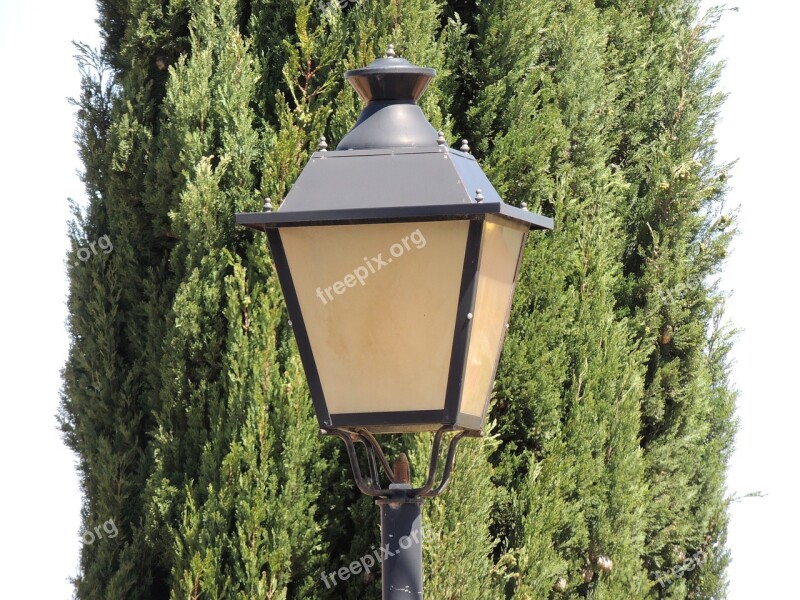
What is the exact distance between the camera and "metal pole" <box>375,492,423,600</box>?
8.72ft

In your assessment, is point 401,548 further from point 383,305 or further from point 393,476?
point 383,305

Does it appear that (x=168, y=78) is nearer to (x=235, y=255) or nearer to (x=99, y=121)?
(x=99, y=121)

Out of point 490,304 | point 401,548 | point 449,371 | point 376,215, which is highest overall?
point 376,215

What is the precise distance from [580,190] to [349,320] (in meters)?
4.05

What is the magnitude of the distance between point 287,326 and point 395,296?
2.59m

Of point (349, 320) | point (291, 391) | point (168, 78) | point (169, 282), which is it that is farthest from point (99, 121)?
point (349, 320)

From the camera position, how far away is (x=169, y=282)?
563cm

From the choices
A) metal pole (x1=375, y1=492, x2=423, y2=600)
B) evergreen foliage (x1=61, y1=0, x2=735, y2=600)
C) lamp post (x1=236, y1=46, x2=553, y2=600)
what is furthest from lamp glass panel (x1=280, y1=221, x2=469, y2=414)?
evergreen foliage (x1=61, y1=0, x2=735, y2=600)

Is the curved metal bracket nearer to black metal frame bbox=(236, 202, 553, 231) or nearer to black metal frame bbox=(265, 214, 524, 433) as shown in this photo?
black metal frame bbox=(265, 214, 524, 433)

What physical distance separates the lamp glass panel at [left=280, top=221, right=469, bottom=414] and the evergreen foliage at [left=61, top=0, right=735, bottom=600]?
2406 mm

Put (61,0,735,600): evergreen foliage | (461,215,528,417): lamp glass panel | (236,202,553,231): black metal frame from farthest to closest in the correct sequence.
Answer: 1. (61,0,735,600): evergreen foliage
2. (461,215,528,417): lamp glass panel
3. (236,202,553,231): black metal frame

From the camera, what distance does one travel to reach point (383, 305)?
105 inches

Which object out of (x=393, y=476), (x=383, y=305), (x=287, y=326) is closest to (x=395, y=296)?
(x=383, y=305)

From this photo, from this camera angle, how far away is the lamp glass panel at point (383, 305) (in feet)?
8.67
